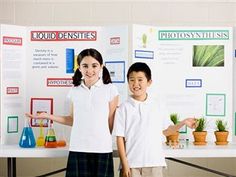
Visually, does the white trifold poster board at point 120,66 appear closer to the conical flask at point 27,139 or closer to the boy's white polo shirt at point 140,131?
the conical flask at point 27,139

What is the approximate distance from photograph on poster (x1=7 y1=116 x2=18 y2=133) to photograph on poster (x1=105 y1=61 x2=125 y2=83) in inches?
29.2

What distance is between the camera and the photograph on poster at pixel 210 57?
140 inches

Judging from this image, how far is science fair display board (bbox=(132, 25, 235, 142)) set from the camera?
139 inches

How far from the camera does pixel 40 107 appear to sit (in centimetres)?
348

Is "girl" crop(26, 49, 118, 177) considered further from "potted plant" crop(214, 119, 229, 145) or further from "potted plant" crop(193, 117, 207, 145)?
"potted plant" crop(214, 119, 229, 145)

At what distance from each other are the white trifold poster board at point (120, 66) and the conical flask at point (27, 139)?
160 mm

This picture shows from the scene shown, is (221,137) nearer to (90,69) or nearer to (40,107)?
(90,69)

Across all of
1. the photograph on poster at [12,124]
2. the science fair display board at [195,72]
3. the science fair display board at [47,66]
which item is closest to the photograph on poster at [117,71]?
the science fair display board at [47,66]

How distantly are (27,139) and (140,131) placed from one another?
85 centimetres

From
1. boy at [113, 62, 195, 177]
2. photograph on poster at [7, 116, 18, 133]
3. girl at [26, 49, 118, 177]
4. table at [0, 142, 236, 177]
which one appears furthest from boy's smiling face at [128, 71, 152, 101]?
photograph on poster at [7, 116, 18, 133]

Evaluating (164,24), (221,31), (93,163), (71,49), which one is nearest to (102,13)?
(164,24)

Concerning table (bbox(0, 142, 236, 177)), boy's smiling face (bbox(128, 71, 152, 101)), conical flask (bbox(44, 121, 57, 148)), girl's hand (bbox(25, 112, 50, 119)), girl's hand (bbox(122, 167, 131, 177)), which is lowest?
girl's hand (bbox(122, 167, 131, 177))

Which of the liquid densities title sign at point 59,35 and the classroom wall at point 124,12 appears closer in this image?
the liquid densities title sign at point 59,35

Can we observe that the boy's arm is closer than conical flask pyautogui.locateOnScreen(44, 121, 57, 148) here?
Yes
